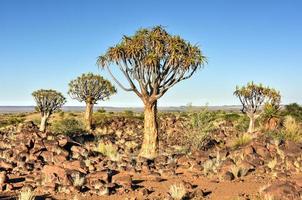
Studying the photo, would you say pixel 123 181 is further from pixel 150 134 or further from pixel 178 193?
pixel 150 134

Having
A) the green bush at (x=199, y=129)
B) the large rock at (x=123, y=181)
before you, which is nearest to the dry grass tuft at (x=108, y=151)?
the green bush at (x=199, y=129)

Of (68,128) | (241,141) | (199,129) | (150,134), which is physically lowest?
(241,141)

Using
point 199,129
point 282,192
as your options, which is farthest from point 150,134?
point 282,192

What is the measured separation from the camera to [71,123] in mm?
27594

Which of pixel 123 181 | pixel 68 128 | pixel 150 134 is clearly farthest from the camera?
pixel 68 128

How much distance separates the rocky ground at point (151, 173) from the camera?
384 inches

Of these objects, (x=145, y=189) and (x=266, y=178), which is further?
(x=266, y=178)

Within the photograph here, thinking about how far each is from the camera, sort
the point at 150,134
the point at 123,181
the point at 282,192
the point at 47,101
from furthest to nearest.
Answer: the point at 47,101
the point at 150,134
the point at 123,181
the point at 282,192

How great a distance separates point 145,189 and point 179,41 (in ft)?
26.4

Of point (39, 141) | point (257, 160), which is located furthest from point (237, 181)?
point (39, 141)

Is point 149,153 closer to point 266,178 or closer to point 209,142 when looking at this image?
point 209,142

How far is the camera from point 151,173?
1236 centimetres

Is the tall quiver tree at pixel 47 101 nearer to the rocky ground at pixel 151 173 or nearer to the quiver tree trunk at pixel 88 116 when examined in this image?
the quiver tree trunk at pixel 88 116

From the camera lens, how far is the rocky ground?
976 centimetres
